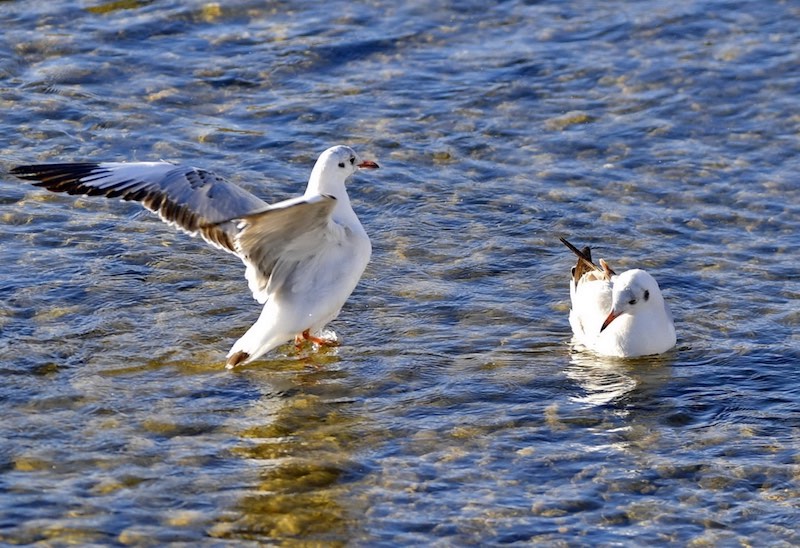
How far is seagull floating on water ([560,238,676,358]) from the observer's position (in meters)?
8.09

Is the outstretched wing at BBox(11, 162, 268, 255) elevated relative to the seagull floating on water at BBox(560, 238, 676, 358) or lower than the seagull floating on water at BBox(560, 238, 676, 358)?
elevated

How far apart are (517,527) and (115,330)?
3133 mm

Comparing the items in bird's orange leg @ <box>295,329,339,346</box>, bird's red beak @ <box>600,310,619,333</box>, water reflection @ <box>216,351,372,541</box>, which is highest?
bird's orange leg @ <box>295,329,339,346</box>

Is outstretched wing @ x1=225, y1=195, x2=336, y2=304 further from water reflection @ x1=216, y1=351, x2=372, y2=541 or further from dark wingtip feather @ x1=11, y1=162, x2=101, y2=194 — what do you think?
dark wingtip feather @ x1=11, y1=162, x2=101, y2=194

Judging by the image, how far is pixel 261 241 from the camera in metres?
7.69

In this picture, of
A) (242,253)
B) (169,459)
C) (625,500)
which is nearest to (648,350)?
(625,500)

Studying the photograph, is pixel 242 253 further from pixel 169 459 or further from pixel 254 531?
pixel 254 531

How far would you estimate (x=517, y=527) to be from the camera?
620 cm

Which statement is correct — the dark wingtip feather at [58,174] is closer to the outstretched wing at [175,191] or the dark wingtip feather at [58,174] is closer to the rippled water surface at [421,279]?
the outstretched wing at [175,191]

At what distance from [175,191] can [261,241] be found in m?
0.69

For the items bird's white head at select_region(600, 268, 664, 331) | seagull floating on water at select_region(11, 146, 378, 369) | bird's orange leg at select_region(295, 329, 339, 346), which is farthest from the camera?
bird's orange leg at select_region(295, 329, 339, 346)

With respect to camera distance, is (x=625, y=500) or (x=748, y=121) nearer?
(x=625, y=500)

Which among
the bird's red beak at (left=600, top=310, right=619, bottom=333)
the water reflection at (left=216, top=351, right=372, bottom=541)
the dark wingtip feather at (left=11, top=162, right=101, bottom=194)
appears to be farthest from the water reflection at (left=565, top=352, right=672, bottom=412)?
the dark wingtip feather at (left=11, top=162, right=101, bottom=194)

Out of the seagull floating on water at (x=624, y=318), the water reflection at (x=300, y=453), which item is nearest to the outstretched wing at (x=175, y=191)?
the water reflection at (x=300, y=453)
